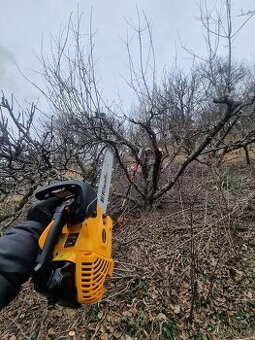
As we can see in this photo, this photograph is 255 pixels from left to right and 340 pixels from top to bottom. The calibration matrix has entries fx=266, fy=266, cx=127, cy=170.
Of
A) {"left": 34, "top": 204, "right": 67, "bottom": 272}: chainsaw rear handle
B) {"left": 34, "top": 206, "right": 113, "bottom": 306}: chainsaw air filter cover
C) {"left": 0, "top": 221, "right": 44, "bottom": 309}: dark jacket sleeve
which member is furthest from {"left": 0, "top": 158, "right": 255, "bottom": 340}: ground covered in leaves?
{"left": 0, "top": 221, "right": 44, "bottom": 309}: dark jacket sleeve

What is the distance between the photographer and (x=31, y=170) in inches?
164

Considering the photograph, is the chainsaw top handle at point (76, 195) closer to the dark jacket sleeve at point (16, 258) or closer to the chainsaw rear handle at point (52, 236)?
the chainsaw rear handle at point (52, 236)

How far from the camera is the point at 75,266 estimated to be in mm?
1146

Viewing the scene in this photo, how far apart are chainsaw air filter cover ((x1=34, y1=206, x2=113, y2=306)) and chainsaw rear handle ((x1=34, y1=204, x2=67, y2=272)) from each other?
2 centimetres

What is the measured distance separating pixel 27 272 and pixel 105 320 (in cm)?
154

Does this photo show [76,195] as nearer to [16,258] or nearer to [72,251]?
[72,251]

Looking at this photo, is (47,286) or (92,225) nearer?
(47,286)

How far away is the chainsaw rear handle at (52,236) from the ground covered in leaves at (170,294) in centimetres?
136

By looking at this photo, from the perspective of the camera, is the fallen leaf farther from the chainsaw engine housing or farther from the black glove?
the black glove

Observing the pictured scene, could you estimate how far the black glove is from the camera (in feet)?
4.22

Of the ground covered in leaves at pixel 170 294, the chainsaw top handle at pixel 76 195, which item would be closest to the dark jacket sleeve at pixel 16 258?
the chainsaw top handle at pixel 76 195

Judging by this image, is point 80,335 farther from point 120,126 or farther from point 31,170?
point 120,126

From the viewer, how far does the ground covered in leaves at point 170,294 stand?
2.21 m

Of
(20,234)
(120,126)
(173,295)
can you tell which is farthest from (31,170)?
(20,234)
